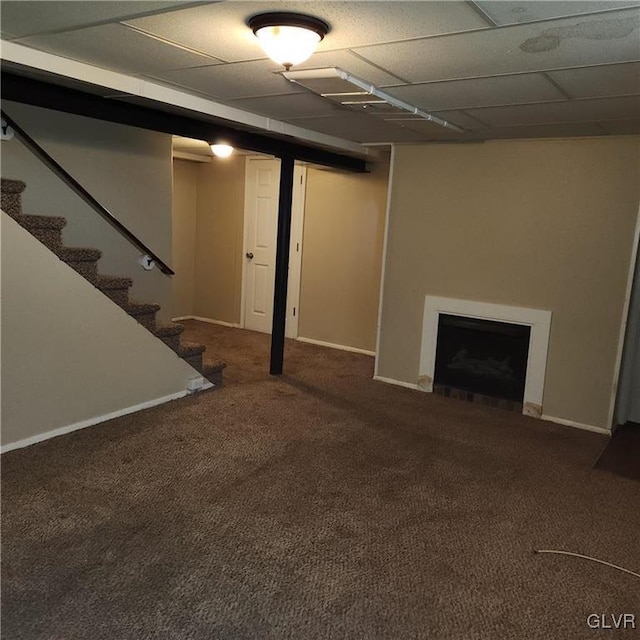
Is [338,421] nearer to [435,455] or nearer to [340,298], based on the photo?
[435,455]

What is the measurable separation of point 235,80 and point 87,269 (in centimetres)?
163

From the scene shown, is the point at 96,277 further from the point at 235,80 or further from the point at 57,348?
the point at 235,80

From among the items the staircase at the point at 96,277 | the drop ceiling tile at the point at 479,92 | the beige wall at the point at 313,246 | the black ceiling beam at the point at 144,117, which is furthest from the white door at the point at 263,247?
the drop ceiling tile at the point at 479,92

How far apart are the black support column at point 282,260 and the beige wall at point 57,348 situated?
53.2 inches

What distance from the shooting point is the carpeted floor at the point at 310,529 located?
2.17 metres

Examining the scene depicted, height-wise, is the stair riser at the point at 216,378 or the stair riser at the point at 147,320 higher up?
the stair riser at the point at 147,320

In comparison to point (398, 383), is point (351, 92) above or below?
above

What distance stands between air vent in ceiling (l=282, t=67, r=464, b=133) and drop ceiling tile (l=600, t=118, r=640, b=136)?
3.64ft

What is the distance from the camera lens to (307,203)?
22.1ft

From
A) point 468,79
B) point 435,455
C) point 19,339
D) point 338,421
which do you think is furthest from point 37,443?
point 468,79

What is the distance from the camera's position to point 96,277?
387 cm

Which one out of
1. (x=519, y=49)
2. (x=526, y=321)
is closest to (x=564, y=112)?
(x=519, y=49)

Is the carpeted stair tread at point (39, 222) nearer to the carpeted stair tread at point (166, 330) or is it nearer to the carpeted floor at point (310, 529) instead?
the carpeted stair tread at point (166, 330)

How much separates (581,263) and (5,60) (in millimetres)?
3974
